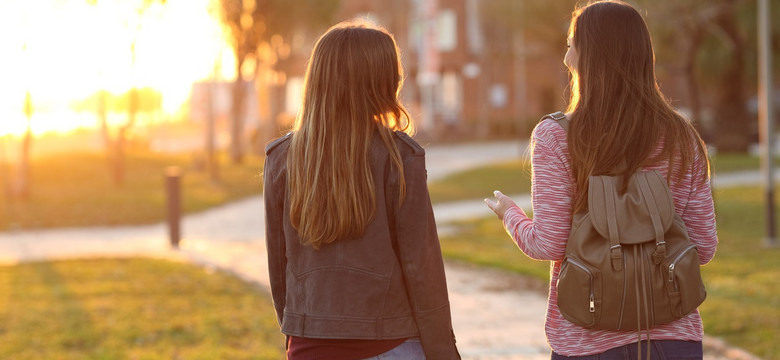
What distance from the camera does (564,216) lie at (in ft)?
9.75

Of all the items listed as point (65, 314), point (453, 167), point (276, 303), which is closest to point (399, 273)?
point (276, 303)

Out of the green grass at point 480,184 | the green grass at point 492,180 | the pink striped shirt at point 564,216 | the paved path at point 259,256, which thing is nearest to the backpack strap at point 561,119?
the pink striped shirt at point 564,216

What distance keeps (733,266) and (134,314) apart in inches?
251

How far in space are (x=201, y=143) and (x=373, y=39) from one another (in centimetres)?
5291

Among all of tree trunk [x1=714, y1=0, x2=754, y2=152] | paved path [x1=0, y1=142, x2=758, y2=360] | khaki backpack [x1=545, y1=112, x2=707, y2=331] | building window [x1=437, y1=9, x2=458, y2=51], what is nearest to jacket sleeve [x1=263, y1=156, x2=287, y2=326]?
khaki backpack [x1=545, y1=112, x2=707, y2=331]

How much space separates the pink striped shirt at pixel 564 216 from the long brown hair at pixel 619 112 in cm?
4

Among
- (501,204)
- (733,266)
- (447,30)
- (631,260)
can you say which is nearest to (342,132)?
(501,204)

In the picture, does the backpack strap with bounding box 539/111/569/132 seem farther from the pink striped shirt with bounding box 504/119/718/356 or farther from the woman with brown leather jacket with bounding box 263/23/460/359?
the woman with brown leather jacket with bounding box 263/23/460/359

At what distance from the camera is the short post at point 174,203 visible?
14.9m

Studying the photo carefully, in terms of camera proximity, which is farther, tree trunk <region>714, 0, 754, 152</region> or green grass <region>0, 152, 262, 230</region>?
tree trunk <region>714, 0, 754, 152</region>

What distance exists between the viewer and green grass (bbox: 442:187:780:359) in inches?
304

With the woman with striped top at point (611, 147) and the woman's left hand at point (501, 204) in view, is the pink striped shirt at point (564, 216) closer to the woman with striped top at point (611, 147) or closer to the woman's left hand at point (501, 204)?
the woman with striped top at point (611, 147)

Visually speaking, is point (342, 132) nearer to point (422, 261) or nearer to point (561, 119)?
point (422, 261)

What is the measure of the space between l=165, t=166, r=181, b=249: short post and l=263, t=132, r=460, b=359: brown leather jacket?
12144 millimetres
